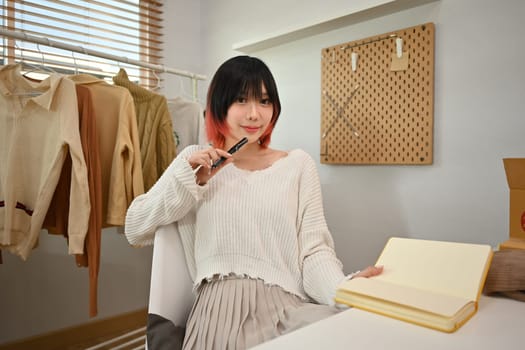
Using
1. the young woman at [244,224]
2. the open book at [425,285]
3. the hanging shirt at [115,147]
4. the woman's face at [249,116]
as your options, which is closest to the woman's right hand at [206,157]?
the young woman at [244,224]

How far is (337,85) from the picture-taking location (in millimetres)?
2008

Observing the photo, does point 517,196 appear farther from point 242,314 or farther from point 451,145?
point 242,314

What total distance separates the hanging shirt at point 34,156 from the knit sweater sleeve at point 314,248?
3.12 feet

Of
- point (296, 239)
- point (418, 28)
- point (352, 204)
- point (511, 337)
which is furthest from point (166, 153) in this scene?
point (511, 337)

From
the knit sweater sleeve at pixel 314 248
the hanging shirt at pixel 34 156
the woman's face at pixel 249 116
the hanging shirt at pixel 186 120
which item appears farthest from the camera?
the hanging shirt at pixel 186 120

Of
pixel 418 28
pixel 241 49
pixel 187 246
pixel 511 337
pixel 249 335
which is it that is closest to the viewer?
pixel 511 337

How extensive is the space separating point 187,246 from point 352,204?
1093 mm

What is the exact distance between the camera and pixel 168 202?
3.41ft

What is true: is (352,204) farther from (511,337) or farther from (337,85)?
(511,337)

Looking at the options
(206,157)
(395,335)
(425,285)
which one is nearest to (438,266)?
(425,285)

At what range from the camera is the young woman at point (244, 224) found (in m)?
0.94

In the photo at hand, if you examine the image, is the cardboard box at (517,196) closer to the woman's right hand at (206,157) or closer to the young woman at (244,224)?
the young woman at (244,224)

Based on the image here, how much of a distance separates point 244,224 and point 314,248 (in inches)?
8.4

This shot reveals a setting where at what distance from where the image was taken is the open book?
56 centimetres
